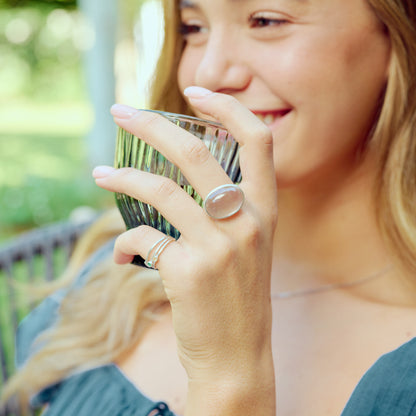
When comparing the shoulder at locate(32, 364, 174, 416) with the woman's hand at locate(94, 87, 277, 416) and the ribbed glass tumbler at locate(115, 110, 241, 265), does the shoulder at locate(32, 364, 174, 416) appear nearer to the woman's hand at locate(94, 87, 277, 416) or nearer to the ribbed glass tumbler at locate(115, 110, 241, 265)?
the woman's hand at locate(94, 87, 277, 416)

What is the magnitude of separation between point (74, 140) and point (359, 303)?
993cm

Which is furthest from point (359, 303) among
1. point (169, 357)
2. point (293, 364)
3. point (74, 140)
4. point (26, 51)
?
point (26, 51)

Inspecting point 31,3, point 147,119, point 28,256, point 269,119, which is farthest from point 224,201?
point 31,3

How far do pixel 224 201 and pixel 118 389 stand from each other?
705 millimetres

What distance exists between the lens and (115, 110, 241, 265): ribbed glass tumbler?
2.70 feet

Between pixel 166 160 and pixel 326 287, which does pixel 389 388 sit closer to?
pixel 326 287

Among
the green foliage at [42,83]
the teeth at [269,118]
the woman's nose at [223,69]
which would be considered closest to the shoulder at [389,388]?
the teeth at [269,118]

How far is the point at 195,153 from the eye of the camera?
0.79 m

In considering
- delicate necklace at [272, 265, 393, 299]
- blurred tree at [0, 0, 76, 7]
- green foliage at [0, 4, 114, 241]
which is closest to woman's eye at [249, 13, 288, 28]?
delicate necklace at [272, 265, 393, 299]

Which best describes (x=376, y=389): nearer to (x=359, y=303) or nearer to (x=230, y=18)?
(x=359, y=303)

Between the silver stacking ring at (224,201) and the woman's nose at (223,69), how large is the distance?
0.42 metres

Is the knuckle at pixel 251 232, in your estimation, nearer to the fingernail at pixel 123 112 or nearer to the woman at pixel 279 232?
the woman at pixel 279 232

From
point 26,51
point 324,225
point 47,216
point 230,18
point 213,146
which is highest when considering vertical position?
point 26,51

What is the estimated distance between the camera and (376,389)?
3.33 ft
